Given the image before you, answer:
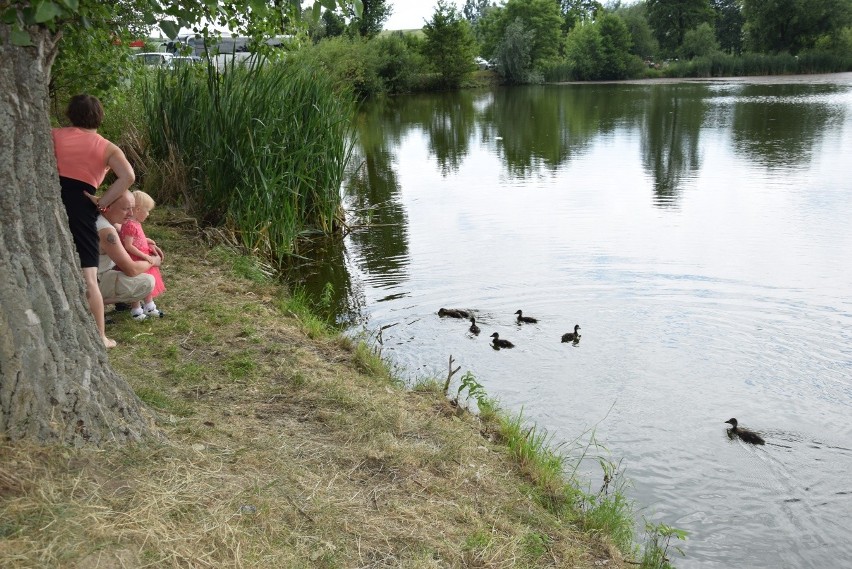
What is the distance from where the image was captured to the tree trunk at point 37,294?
3492mm

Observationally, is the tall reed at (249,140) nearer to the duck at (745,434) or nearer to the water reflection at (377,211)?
the water reflection at (377,211)

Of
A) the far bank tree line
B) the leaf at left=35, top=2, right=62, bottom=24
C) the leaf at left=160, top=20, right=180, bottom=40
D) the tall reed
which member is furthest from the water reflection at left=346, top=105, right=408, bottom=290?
the far bank tree line

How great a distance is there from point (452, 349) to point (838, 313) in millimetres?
4216

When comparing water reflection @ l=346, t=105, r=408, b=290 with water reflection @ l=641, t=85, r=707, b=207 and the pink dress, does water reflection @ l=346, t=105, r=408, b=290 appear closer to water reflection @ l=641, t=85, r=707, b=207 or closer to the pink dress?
the pink dress

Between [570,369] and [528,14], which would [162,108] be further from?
[528,14]

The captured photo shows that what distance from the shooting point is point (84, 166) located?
5.39 meters

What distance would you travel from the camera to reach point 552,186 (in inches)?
679

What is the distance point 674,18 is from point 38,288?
8904 cm

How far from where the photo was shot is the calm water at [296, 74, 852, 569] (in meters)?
5.64

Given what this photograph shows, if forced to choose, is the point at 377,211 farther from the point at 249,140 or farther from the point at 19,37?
the point at 19,37

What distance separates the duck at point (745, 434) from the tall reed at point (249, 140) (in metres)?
5.88

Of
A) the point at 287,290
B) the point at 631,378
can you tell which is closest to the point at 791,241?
the point at 631,378

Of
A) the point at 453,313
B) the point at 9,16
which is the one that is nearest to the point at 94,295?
the point at 9,16

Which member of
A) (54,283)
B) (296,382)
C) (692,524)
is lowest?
(692,524)
